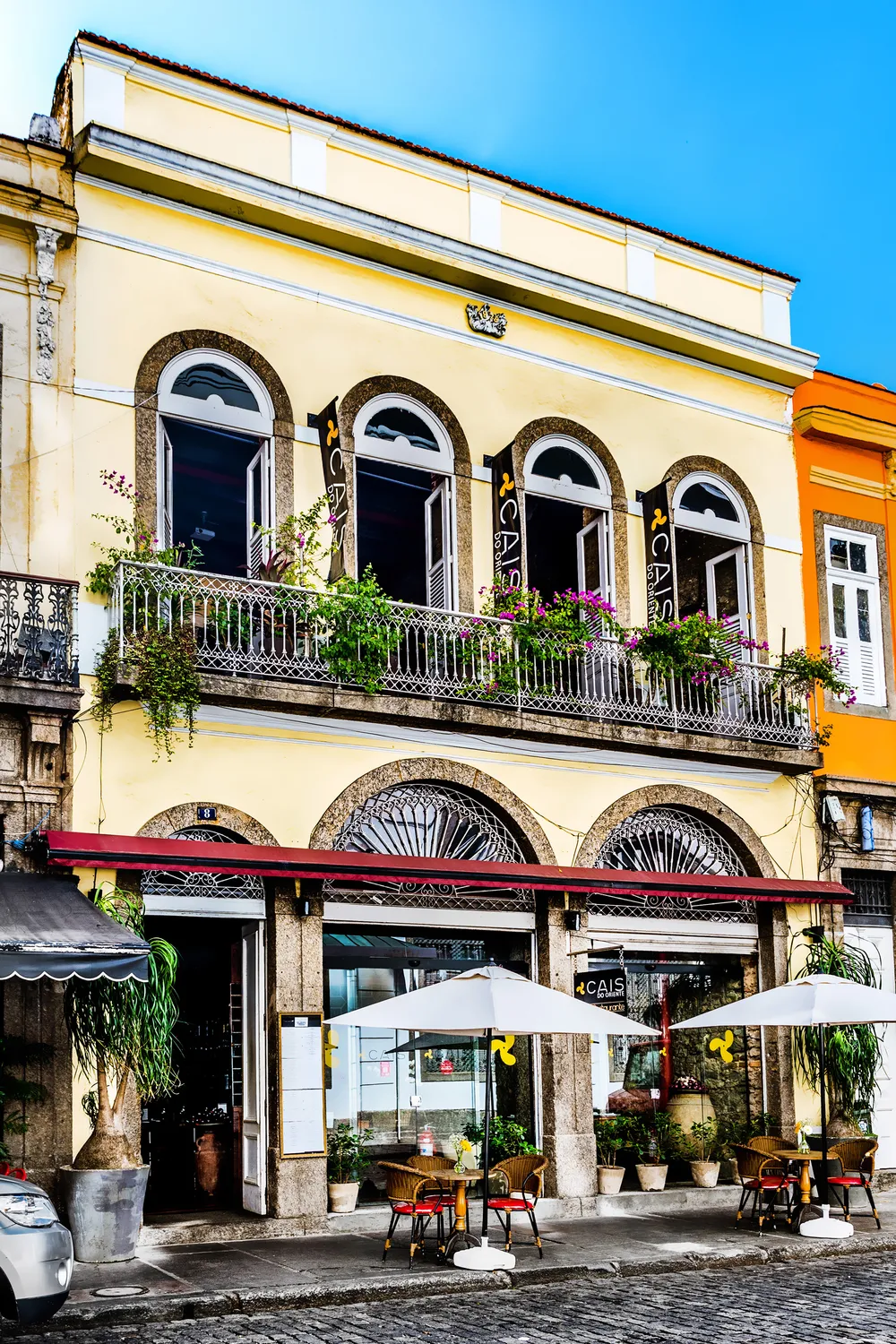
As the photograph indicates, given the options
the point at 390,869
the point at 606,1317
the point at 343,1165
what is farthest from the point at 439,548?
the point at 606,1317

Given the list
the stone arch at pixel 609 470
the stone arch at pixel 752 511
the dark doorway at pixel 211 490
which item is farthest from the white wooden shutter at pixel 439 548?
the stone arch at pixel 752 511

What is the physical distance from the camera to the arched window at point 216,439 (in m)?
13.9

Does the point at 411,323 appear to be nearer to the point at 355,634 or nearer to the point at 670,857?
the point at 355,634

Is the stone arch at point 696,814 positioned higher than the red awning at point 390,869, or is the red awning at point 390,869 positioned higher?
the stone arch at point 696,814

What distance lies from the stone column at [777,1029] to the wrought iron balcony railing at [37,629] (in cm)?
836

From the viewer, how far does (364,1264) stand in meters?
11.3

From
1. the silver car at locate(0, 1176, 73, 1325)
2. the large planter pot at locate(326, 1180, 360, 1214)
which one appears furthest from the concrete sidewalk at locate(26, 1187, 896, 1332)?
the silver car at locate(0, 1176, 73, 1325)

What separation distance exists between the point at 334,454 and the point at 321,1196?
271 inches

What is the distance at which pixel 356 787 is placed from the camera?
46.2 feet

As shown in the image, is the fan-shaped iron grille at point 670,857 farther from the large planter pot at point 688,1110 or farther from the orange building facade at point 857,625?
the large planter pot at point 688,1110

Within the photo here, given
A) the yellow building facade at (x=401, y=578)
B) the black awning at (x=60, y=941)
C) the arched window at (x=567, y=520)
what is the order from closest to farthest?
1. the black awning at (x=60, y=941)
2. the yellow building facade at (x=401, y=578)
3. the arched window at (x=567, y=520)

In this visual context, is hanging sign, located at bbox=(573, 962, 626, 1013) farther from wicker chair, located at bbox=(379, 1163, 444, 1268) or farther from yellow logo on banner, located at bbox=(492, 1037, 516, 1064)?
wicker chair, located at bbox=(379, 1163, 444, 1268)

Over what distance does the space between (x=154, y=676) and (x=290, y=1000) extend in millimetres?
3195

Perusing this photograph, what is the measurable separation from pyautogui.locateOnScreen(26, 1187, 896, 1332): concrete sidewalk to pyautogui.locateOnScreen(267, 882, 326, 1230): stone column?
0.31 m
